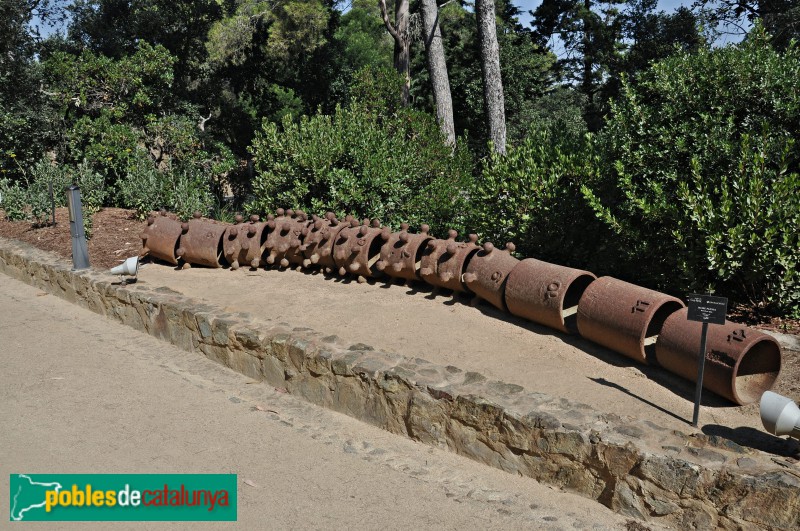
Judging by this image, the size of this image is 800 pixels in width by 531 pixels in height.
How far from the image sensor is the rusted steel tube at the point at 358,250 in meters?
6.93

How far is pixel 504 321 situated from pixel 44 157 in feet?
36.2

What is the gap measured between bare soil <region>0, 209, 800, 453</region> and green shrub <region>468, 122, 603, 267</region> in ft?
2.91

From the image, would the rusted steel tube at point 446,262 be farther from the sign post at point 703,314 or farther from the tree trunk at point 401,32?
the tree trunk at point 401,32

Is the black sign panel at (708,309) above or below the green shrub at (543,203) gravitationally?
below

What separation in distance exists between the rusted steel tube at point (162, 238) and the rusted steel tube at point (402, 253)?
296cm

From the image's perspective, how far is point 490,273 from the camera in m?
5.88

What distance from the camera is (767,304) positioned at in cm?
523

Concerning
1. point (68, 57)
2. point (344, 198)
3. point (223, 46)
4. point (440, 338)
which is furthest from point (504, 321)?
point (223, 46)

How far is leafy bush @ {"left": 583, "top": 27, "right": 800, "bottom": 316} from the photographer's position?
4.93 meters

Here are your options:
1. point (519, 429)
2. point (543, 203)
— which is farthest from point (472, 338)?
point (543, 203)

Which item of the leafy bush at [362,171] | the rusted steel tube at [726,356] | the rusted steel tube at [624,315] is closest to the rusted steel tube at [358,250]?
the leafy bush at [362,171]

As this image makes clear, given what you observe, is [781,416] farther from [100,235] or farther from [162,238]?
[100,235]

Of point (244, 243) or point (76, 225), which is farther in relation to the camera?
point (76, 225)

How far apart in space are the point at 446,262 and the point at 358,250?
111 cm
